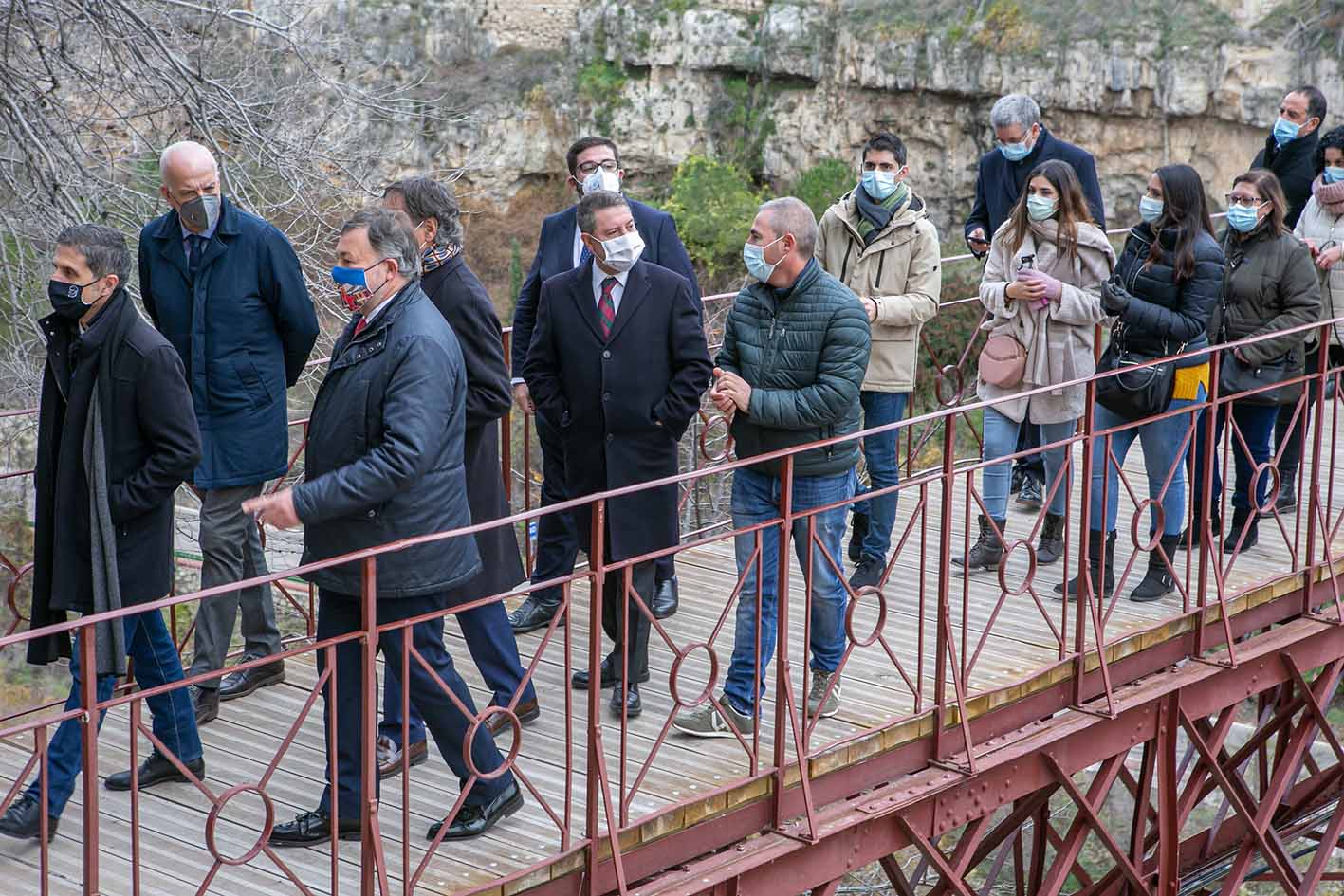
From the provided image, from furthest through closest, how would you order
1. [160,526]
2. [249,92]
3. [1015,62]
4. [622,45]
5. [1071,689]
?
[622,45]
[1015,62]
[249,92]
[1071,689]
[160,526]

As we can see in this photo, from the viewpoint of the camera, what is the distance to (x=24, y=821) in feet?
14.4

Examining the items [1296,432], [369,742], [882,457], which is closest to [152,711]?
[369,742]

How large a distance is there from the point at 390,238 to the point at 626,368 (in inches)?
44.1

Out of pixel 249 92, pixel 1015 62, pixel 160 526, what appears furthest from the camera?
pixel 1015 62

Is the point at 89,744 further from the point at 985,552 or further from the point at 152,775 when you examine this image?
the point at 985,552

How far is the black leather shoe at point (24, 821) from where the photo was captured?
437 cm

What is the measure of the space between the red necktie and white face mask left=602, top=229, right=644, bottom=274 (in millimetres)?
113

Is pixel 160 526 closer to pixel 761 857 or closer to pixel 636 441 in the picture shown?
pixel 636 441

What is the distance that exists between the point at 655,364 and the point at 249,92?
593cm

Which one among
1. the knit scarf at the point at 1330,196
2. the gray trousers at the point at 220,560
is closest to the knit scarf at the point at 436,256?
the gray trousers at the point at 220,560

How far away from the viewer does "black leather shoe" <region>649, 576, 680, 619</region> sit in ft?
20.3

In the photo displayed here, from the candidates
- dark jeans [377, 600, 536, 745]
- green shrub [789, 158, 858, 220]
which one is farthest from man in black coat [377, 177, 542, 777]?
green shrub [789, 158, 858, 220]

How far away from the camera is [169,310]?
198 inches

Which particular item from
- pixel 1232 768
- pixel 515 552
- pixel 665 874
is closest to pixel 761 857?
pixel 665 874
